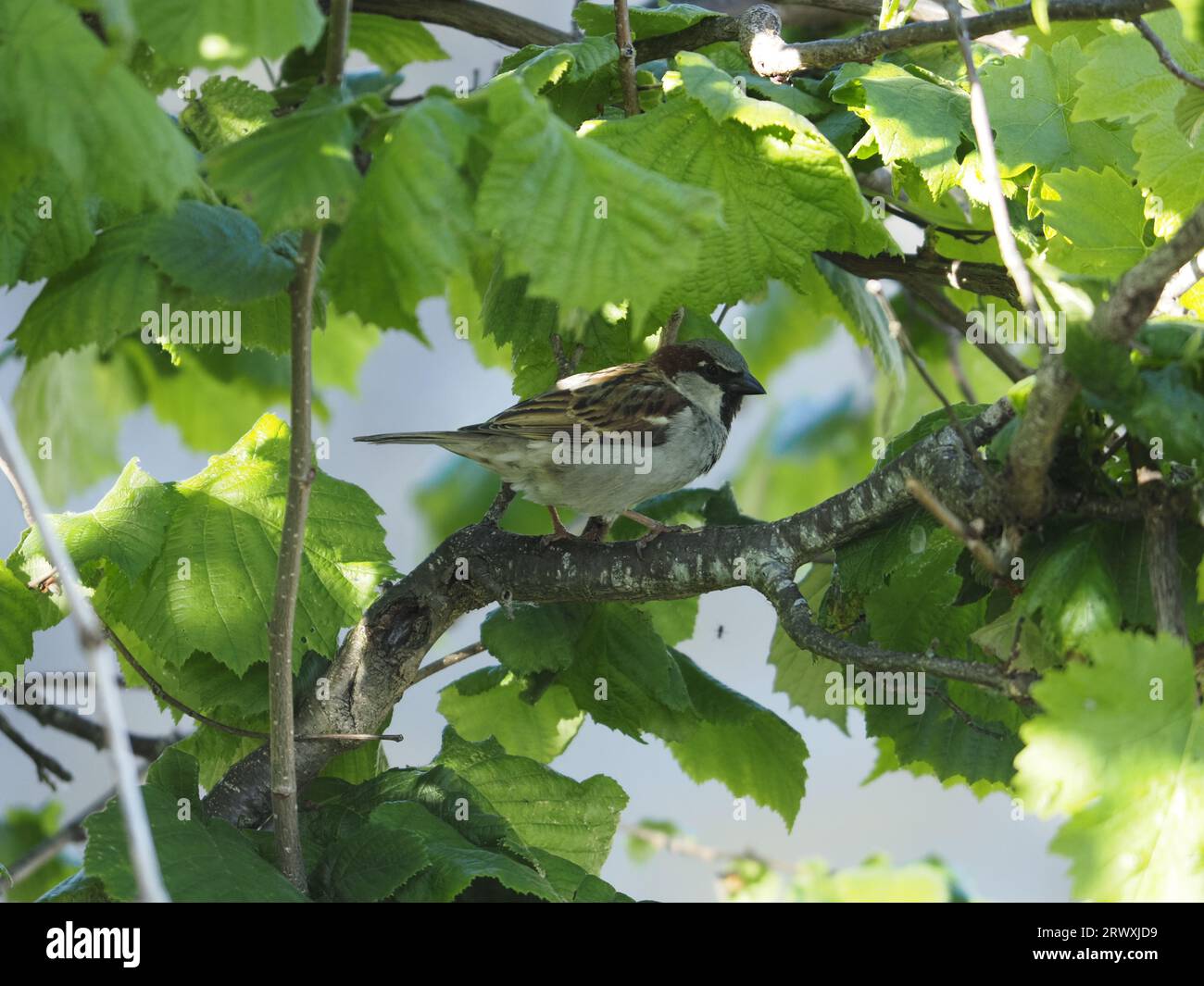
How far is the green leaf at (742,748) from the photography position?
8.01 ft

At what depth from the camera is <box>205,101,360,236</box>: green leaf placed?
47.1 inches

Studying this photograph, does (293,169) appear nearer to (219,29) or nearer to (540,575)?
A: (219,29)

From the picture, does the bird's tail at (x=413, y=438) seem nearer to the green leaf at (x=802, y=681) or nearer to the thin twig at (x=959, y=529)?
the green leaf at (x=802, y=681)

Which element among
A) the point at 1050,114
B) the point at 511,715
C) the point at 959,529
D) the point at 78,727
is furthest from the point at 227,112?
the point at 78,727

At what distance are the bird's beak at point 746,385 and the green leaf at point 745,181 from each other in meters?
1.22

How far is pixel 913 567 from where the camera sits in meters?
1.98

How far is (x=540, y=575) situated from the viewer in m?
2.09

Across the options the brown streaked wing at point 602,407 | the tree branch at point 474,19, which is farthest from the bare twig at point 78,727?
the tree branch at point 474,19

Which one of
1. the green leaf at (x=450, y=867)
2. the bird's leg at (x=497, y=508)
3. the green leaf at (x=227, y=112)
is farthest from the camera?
the bird's leg at (x=497, y=508)

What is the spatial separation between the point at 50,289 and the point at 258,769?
83 cm

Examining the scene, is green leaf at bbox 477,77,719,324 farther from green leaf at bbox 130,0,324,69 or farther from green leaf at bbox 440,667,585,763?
green leaf at bbox 440,667,585,763

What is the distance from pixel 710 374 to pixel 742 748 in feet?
3.32

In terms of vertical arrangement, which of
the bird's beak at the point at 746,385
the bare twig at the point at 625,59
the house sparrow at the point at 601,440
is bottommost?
the house sparrow at the point at 601,440

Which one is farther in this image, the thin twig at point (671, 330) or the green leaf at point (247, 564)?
the thin twig at point (671, 330)
